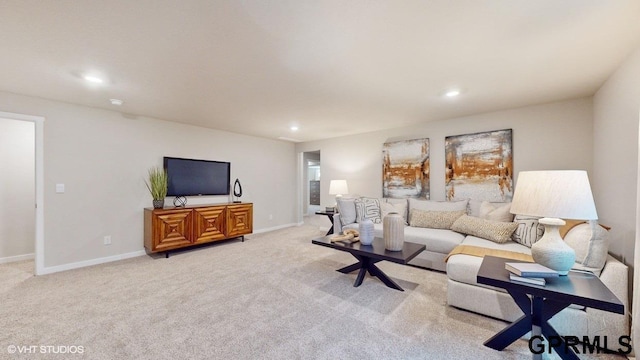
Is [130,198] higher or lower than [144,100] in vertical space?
lower

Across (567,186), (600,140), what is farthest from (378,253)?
(600,140)

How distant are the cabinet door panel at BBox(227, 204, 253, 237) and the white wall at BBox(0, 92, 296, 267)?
607mm

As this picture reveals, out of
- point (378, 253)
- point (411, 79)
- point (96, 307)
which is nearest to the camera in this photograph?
point (96, 307)

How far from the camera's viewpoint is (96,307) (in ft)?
7.31

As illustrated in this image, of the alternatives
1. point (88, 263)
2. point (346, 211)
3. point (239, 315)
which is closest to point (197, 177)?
point (88, 263)

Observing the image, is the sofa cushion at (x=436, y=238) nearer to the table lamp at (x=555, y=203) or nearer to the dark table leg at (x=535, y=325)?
the dark table leg at (x=535, y=325)

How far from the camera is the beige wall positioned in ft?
6.52

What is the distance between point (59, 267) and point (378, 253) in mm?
3982

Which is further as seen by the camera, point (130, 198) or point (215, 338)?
point (130, 198)

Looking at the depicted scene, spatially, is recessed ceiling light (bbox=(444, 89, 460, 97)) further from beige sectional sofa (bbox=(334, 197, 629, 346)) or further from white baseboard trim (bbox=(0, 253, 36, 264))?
white baseboard trim (bbox=(0, 253, 36, 264))

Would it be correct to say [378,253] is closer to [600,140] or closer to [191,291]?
[191,291]

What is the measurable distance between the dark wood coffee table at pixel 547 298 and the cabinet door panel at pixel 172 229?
12.6ft

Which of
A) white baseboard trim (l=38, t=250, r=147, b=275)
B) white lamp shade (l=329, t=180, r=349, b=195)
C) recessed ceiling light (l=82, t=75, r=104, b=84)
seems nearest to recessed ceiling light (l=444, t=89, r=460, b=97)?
white lamp shade (l=329, t=180, r=349, b=195)

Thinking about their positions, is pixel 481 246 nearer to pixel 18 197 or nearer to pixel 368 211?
pixel 368 211
